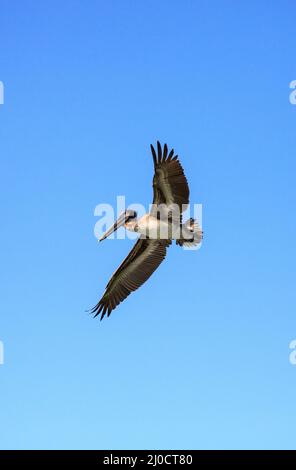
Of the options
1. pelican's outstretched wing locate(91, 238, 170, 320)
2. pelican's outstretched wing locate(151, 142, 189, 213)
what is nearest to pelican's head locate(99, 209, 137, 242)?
pelican's outstretched wing locate(91, 238, 170, 320)

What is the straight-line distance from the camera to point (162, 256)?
18125mm

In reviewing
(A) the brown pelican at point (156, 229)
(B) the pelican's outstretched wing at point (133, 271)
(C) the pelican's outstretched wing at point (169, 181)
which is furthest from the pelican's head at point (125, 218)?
(C) the pelican's outstretched wing at point (169, 181)

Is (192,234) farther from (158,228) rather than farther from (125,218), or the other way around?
(125,218)

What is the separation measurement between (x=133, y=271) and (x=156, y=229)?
179 cm

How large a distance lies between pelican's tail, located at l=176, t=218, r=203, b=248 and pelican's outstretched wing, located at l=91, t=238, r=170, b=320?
0.72m

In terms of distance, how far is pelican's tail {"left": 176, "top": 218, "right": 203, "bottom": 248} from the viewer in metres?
17.0

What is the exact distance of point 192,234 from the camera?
1709cm

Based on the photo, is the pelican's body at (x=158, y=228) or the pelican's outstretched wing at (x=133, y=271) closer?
the pelican's body at (x=158, y=228)

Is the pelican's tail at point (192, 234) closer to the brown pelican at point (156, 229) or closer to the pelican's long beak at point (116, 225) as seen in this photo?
the brown pelican at point (156, 229)

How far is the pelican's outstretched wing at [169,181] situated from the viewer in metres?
15.8

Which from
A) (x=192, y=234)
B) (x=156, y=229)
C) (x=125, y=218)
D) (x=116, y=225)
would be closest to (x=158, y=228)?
(x=156, y=229)
